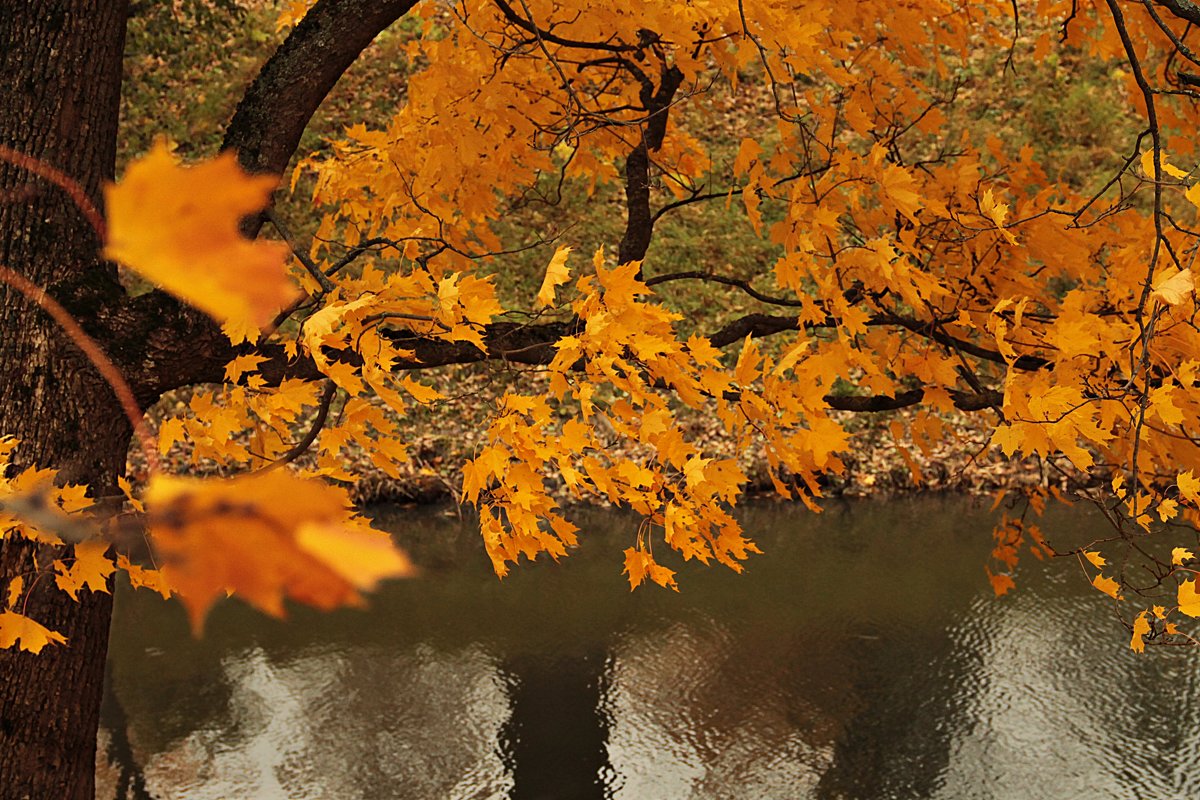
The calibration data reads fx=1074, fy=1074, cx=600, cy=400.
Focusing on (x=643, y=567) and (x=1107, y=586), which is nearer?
(x=643, y=567)

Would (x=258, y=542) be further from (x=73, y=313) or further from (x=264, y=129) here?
(x=264, y=129)

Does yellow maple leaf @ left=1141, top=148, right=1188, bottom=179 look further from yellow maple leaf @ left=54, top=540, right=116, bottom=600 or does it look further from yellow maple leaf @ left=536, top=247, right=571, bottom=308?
yellow maple leaf @ left=54, top=540, right=116, bottom=600

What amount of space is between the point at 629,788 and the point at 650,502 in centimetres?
294

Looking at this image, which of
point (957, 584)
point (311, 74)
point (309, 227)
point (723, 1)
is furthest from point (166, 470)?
point (723, 1)

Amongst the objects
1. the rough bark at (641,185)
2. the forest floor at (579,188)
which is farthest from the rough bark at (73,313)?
the forest floor at (579,188)

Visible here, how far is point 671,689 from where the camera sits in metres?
5.43

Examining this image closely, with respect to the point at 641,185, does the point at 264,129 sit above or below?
below

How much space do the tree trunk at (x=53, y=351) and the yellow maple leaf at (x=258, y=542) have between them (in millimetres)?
2152

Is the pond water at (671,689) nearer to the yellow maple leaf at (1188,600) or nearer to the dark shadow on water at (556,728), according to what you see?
the dark shadow on water at (556,728)

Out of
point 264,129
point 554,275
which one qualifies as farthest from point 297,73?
point 554,275

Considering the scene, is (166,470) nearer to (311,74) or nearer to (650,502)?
(311,74)

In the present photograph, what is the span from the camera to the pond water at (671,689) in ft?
15.4

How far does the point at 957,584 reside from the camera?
660 cm

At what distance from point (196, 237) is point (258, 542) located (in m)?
0.10
